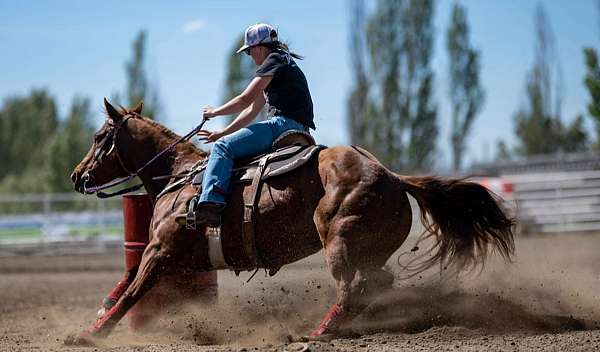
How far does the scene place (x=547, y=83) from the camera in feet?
135

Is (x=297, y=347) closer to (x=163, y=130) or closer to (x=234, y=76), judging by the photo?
(x=163, y=130)

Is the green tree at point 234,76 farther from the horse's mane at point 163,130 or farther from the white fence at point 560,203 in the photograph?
the horse's mane at point 163,130

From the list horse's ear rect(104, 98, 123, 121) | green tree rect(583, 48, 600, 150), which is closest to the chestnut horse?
horse's ear rect(104, 98, 123, 121)

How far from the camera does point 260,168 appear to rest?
5.93m

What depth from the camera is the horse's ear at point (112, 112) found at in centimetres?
676

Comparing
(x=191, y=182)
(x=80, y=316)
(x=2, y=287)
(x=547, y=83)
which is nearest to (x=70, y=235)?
(x=2, y=287)

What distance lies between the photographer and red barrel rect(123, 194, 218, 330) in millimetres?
6785

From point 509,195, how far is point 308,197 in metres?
17.0

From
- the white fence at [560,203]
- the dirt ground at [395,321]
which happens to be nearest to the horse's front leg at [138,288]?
the dirt ground at [395,321]

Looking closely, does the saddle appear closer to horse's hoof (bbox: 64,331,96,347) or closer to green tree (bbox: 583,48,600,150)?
horse's hoof (bbox: 64,331,96,347)

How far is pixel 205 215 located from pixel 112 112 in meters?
1.60

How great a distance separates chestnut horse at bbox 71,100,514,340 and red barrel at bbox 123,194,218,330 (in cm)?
35

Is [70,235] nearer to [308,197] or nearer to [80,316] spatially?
[80,316]

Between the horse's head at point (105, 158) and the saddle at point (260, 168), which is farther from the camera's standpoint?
the horse's head at point (105, 158)
